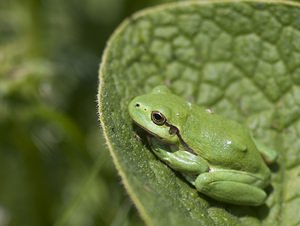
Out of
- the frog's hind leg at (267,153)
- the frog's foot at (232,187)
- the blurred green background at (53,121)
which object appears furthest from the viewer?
the blurred green background at (53,121)

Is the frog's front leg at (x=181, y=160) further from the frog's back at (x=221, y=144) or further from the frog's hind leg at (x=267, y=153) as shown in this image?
the frog's hind leg at (x=267, y=153)

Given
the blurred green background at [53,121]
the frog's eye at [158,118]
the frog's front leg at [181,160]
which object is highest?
the frog's eye at [158,118]

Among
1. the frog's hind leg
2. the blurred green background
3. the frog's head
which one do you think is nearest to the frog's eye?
the frog's head

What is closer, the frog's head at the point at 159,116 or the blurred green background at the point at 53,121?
the frog's head at the point at 159,116

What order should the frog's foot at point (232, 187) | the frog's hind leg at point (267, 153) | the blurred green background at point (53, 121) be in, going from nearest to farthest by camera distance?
the frog's foot at point (232, 187) < the frog's hind leg at point (267, 153) < the blurred green background at point (53, 121)

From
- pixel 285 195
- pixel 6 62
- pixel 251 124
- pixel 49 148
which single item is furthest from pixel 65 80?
pixel 285 195

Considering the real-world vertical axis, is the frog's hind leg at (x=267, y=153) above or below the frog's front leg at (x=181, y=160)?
below

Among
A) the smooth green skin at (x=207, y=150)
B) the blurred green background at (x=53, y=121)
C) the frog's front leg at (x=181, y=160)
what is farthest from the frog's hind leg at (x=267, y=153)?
the blurred green background at (x=53, y=121)
